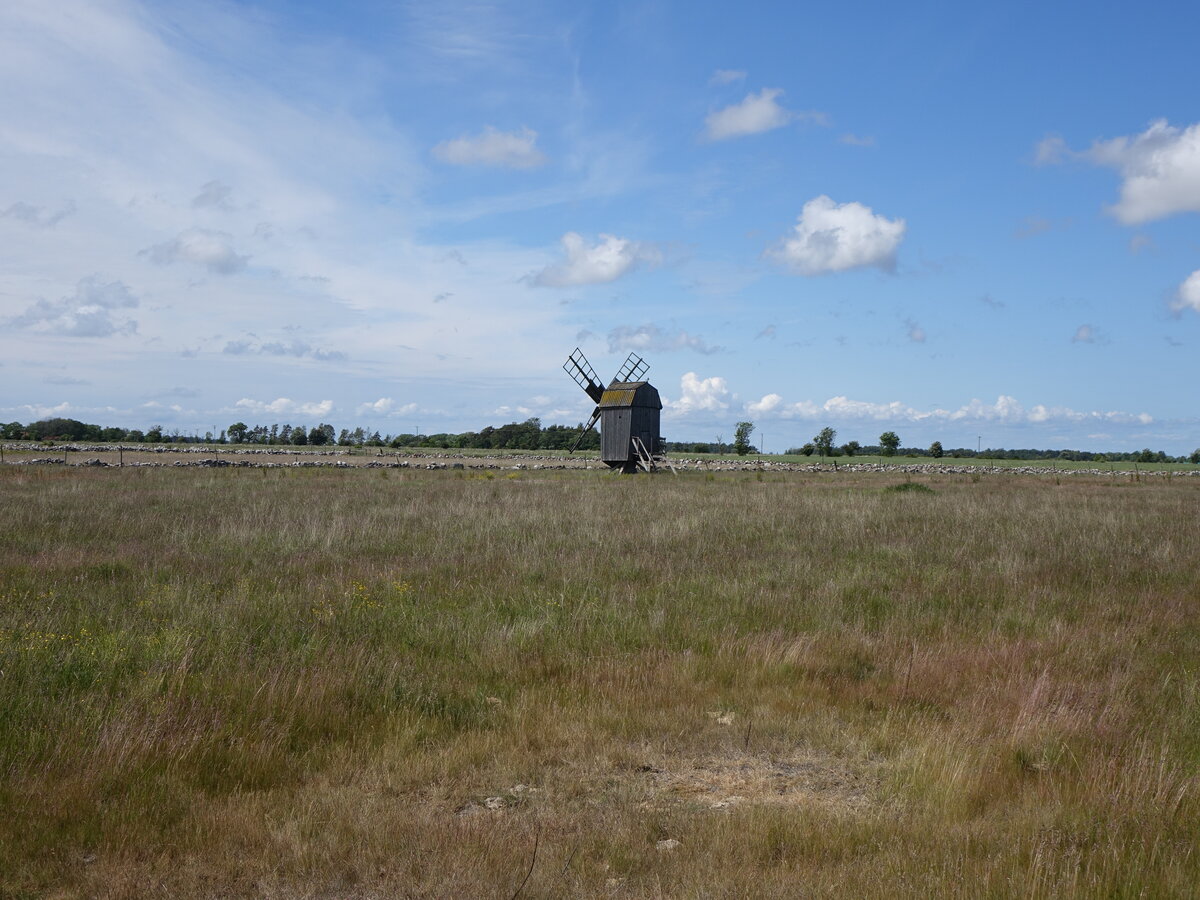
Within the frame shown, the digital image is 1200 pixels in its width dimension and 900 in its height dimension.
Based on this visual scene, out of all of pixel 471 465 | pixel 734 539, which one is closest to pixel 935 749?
pixel 734 539

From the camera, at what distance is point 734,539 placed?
16.1 metres

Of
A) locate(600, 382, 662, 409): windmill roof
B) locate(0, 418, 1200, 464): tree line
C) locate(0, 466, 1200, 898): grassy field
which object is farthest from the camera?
locate(0, 418, 1200, 464): tree line

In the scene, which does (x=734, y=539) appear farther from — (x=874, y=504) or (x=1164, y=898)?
(x=1164, y=898)

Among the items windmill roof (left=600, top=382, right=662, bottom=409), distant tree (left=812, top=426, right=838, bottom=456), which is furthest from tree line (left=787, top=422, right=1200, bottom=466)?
windmill roof (left=600, top=382, right=662, bottom=409)

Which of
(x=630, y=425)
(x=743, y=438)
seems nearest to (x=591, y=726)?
(x=630, y=425)

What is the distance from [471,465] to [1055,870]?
5339cm

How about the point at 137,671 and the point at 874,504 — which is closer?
the point at 137,671

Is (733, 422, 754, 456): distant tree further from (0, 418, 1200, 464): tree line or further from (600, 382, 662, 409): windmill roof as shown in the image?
(600, 382, 662, 409): windmill roof

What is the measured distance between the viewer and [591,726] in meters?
6.14

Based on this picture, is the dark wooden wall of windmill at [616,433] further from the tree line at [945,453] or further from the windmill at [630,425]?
the tree line at [945,453]

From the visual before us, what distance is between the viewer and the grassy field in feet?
13.7

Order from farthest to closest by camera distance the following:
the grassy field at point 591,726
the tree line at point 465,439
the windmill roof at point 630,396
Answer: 1. the tree line at point 465,439
2. the windmill roof at point 630,396
3. the grassy field at point 591,726

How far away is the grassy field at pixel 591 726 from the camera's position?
4172 millimetres

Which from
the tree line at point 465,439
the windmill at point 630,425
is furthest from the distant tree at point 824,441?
the windmill at point 630,425
